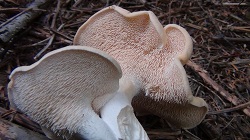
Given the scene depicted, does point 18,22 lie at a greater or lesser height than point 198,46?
greater

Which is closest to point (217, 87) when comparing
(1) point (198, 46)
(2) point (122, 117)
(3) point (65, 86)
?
(1) point (198, 46)

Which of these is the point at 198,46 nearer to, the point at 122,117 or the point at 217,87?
the point at 217,87

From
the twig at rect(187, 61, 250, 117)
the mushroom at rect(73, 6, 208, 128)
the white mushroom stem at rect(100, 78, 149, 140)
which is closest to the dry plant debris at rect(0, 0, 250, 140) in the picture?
the twig at rect(187, 61, 250, 117)

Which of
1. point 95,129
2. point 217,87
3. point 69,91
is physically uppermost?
point 69,91

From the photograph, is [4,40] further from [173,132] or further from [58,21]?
[173,132]

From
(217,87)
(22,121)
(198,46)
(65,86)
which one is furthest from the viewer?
(198,46)

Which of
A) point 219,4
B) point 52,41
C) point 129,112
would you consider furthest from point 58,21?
point 219,4

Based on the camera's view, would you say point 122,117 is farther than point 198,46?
No
